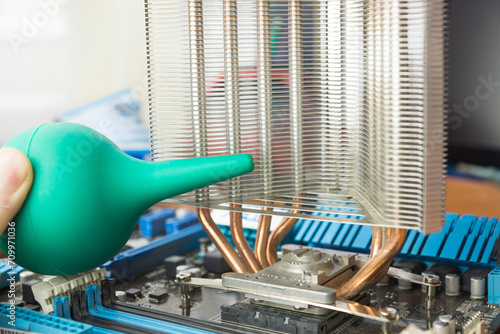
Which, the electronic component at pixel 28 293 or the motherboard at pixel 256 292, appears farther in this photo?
the electronic component at pixel 28 293

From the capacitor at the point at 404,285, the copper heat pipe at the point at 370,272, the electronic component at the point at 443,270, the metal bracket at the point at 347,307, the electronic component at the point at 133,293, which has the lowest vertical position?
the electronic component at the point at 133,293

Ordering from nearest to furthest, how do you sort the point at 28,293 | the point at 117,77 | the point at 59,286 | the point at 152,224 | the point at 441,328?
the point at 441,328 → the point at 59,286 → the point at 28,293 → the point at 152,224 → the point at 117,77

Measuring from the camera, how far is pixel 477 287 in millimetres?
2422

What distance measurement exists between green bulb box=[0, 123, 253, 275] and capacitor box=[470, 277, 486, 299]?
3.24 ft

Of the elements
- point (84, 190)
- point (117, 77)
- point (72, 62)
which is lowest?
point (84, 190)

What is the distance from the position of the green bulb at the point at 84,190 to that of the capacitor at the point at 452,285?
93 cm

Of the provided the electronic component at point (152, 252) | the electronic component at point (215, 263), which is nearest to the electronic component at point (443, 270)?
the electronic component at point (215, 263)

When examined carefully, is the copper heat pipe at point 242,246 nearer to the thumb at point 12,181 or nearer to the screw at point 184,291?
the screw at point 184,291

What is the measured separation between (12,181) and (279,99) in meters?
0.99

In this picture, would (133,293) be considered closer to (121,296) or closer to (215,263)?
(121,296)

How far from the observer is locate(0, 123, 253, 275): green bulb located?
2.04 meters

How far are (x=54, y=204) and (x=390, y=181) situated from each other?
3.52 feet

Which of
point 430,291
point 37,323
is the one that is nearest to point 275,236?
point 430,291

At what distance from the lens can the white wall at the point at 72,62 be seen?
583cm
